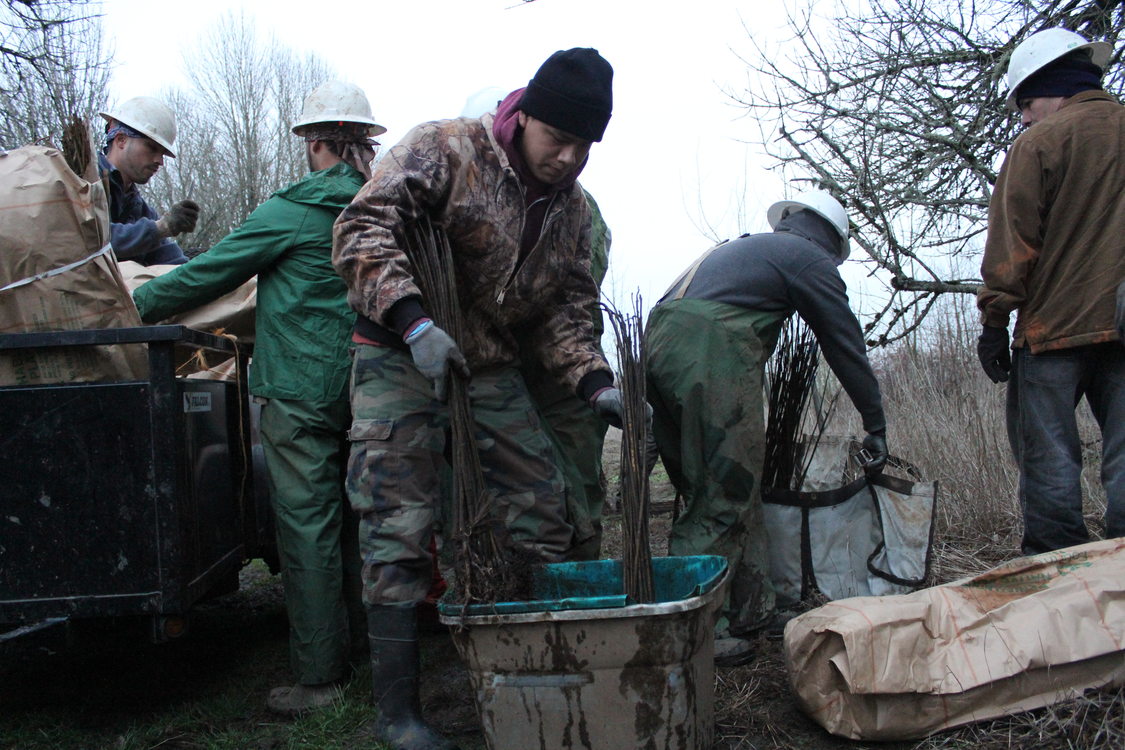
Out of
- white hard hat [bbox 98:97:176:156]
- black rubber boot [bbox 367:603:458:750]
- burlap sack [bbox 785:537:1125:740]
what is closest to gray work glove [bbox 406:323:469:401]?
black rubber boot [bbox 367:603:458:750]

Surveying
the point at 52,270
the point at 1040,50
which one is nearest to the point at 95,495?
the point at 52,270

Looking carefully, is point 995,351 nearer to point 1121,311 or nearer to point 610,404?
point 1121,311

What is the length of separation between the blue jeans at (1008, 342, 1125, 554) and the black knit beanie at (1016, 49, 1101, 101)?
943mm

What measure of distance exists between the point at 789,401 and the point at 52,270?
2.58m

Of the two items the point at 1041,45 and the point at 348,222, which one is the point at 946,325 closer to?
the point at 1041,45

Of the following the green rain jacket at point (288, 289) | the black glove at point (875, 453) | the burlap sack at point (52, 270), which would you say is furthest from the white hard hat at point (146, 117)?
the black glove at point (875, 453)

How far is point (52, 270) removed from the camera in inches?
97.5

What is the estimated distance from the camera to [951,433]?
4754 millimetres

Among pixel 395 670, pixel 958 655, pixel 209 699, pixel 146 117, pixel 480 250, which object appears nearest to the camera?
pixel 958 655

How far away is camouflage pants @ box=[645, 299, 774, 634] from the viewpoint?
9.81 ft

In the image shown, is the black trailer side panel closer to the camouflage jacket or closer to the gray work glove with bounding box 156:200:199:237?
the camouflage jacket

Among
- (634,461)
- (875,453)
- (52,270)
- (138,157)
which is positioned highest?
(138,157)

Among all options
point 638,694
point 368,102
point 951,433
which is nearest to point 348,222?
point 368,102

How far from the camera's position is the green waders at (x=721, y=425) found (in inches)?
118
